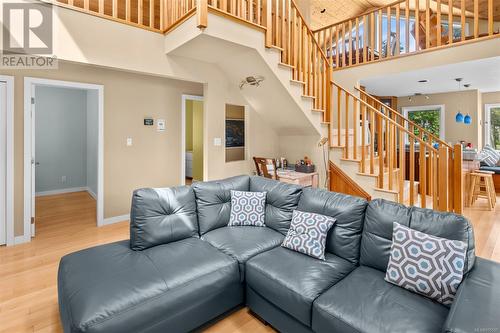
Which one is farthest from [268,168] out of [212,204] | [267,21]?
[267,21]

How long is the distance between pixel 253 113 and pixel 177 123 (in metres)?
1.42

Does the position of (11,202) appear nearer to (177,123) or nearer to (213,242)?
(177,123)

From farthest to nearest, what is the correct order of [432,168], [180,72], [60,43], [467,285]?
[180,72] < [432,168] < [60,43] < [467,285]

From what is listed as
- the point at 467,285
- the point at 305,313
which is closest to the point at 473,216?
the point at 467,285

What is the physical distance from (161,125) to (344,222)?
3.42 meters

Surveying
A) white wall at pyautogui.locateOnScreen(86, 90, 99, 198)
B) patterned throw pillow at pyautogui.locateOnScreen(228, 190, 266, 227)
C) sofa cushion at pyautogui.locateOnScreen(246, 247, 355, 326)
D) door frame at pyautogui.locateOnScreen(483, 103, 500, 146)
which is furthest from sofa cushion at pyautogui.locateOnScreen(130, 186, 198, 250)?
door frame at pyautogui.locateOnScreen(483, 103, 500, 146)

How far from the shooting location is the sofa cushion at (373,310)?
4.48 feet

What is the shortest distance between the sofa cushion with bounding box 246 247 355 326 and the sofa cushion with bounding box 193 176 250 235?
0.69m

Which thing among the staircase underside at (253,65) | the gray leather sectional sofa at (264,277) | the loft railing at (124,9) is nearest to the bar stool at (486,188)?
the staircase underside at (253,65)

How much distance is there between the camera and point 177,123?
15.4ft

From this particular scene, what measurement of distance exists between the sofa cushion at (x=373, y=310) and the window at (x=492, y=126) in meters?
7.68

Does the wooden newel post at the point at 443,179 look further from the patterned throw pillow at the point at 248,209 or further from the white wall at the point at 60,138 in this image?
the white wall at the point at 60,138

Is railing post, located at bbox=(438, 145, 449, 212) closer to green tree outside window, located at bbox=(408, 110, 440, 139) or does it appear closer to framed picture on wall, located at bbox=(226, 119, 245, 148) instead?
framed picture on wall, located at bbox=(226, 119, 245, 148)

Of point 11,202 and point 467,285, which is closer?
point 467,285
